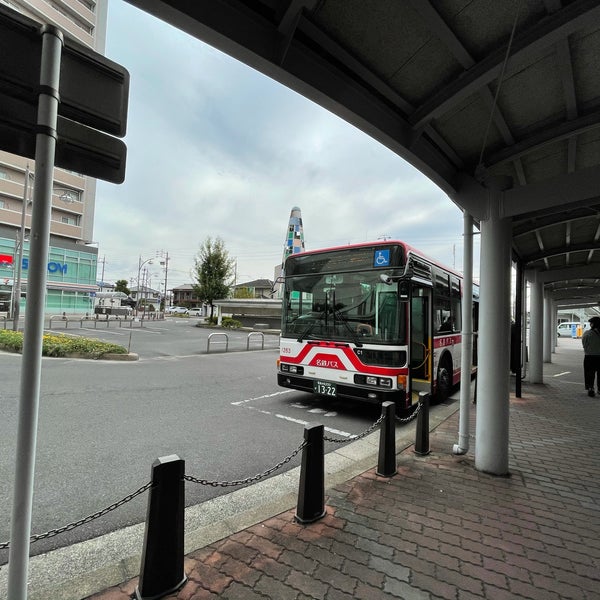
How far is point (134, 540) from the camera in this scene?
8.79ft

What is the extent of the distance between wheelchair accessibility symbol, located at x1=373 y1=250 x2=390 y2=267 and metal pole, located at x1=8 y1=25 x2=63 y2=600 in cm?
479

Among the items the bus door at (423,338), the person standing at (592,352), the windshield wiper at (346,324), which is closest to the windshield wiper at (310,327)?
the windshield wiper at (346,324)

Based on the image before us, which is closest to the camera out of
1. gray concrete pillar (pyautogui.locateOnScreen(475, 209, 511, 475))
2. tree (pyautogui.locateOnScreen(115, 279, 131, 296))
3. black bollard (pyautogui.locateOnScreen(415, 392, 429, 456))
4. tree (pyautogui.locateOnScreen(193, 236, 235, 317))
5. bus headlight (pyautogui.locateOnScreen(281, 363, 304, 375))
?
gray concrete pillar (pyautogui.locateOnScreen(475, 209, 511, 475))

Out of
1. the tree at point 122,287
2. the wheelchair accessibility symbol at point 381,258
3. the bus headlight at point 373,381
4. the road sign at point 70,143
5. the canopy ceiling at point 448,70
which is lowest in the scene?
the bus headlight at point 373,381

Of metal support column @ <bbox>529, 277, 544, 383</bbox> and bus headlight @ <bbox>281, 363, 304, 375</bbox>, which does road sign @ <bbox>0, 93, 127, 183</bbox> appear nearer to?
bus headlight @ <bbox>281, 363, 304, 375</bbox>

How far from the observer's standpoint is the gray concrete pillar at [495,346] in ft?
12.7

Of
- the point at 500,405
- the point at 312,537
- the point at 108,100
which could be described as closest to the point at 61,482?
the point at 312,537

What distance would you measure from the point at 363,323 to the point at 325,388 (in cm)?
137

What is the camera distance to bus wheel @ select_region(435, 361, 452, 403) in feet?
24.7

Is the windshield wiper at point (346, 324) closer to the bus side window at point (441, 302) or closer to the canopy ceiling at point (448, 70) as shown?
the bus side window at point (441, 302)

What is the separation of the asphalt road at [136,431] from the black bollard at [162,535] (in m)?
1.11

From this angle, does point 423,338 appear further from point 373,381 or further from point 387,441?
point 387,441

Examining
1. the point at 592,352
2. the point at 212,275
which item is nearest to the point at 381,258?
the point at 592,352

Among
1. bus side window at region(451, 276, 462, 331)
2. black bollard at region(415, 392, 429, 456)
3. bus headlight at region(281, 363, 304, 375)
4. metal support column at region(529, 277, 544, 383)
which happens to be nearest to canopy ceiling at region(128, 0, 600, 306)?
black bollard at region(415, 392, 429, 456)
